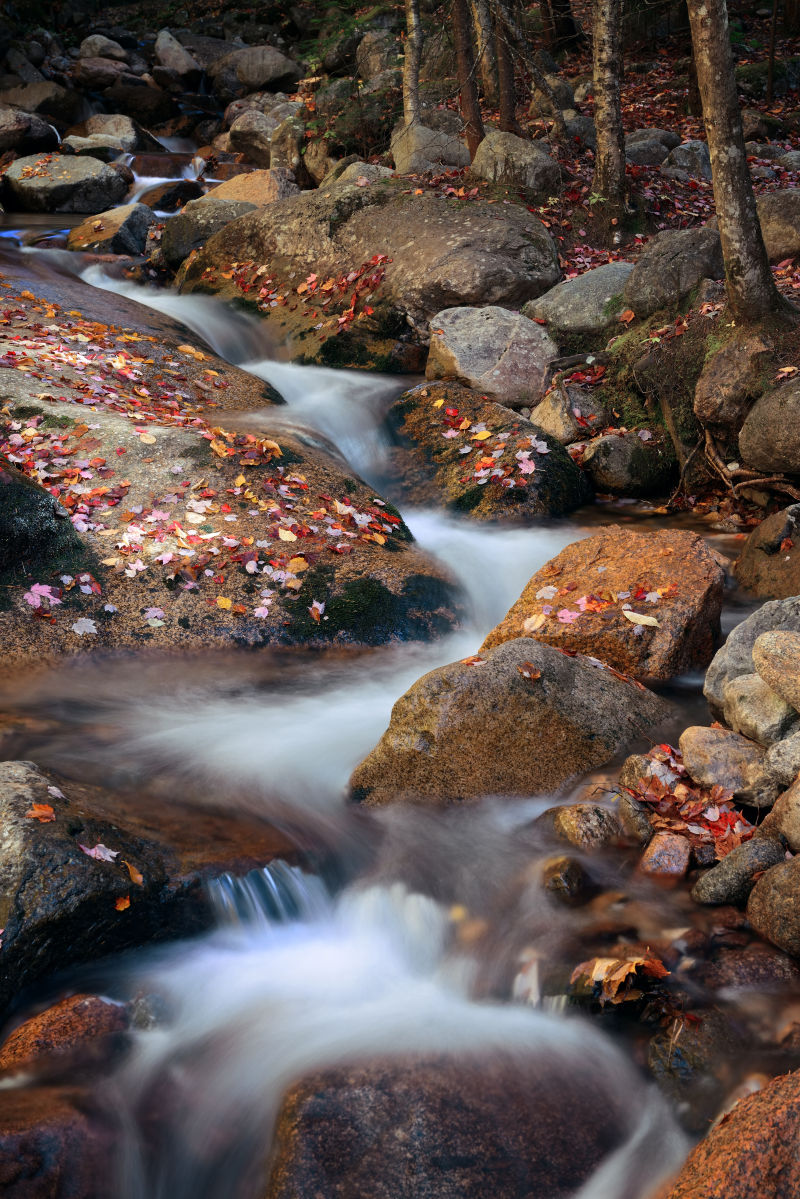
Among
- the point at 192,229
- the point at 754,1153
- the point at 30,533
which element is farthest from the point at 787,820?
the point at 192,229

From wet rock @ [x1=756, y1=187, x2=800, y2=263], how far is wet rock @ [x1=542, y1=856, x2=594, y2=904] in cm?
853

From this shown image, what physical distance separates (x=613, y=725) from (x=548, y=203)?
34.4ft

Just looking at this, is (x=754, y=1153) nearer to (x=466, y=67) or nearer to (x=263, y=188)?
(x=466, y=67)

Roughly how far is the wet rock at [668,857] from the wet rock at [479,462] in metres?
4.78

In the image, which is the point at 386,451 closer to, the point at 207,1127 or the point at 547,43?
the point at 207,1127

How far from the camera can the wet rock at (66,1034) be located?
356cm

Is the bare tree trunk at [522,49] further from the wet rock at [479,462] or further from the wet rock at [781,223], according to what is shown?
the wet rock at [479,462]

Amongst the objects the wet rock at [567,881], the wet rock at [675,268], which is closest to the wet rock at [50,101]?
the wet rock at [675,268]

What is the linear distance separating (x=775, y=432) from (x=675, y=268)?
3.18 meters

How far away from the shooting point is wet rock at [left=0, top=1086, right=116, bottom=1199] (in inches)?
120

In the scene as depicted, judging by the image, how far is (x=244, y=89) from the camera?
86.8 feet

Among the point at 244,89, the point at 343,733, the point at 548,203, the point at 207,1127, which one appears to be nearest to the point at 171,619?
the point at 343,733

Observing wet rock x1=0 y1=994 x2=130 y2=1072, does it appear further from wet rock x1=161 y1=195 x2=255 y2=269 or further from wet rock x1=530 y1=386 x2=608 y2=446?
wet rock x1=161 y1=195 x2=255 y2=269

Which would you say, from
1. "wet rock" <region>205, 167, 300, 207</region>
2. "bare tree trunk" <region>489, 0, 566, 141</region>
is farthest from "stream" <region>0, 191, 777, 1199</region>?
"wet rock" <region>205, 167, 300, 207</region>
